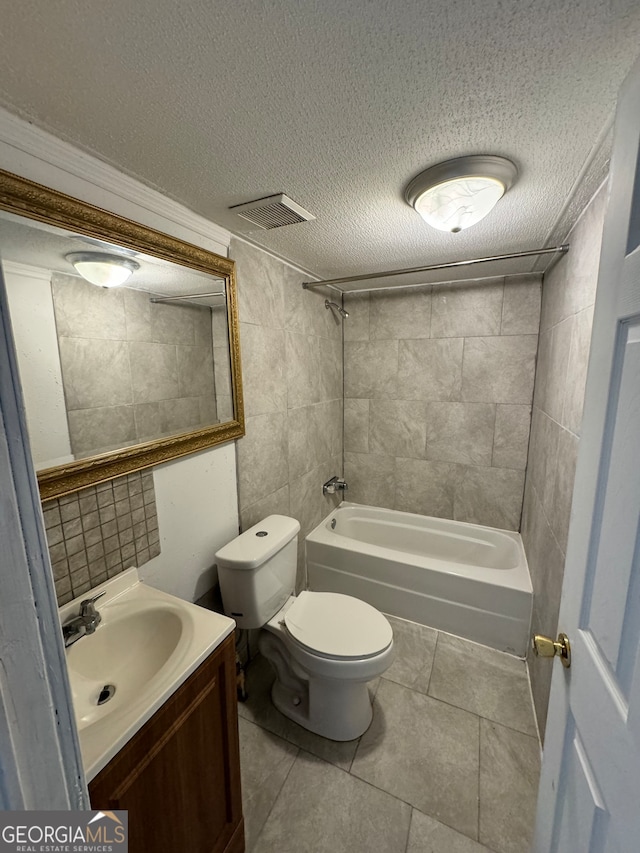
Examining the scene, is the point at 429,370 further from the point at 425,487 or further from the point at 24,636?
the point at 24,636

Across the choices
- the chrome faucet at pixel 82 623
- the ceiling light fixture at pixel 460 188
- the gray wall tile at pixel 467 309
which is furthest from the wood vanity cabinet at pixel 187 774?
the gray wall tile at pixel 467 309

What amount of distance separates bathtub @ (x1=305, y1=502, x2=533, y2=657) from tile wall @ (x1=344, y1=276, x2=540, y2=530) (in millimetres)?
143

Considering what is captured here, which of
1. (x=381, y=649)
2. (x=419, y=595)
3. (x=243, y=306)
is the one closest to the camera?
(x=381, y=649)

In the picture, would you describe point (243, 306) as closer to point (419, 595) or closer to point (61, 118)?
point (61, 118)

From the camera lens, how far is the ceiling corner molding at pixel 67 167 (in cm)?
83

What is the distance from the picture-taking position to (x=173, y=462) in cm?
136

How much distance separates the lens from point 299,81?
738 millimetres

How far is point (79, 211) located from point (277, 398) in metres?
1.16

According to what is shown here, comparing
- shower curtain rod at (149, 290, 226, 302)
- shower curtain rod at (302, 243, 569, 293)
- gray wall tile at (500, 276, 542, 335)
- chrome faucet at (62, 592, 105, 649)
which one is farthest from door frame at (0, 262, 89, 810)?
gray wall tile at (500, 276, 542, 335)

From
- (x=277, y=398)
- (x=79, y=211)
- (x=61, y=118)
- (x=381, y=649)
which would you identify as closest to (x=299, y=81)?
(x=61, y=118)

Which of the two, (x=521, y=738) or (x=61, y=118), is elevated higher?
(x=61, y=118)

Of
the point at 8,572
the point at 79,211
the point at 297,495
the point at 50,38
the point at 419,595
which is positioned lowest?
the point at 419,595

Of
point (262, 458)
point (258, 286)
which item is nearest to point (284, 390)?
point (262, 458)

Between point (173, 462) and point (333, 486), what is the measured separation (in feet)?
5.08
